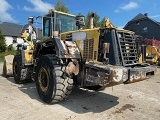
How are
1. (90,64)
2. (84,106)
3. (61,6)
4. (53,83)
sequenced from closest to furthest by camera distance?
1. (90,64)
2. (53,83)
3. (84,106)
4. (61,6)

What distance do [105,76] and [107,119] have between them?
3.00 ft

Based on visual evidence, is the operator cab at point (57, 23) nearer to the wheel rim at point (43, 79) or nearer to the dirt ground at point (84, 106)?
the wheel rim at point (43, 79)

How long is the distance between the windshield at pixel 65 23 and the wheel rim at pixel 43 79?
1.69m

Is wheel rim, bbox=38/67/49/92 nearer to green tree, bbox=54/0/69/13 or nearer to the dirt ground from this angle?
the dirt ground

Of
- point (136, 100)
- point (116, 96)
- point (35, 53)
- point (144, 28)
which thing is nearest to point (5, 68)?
point (35, 53)

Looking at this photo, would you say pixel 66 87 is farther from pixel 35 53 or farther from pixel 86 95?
pixel 35 53

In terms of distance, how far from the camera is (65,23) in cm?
727

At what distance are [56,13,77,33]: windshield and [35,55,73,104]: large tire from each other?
5.50 ft

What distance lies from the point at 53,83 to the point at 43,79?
766 millimetres

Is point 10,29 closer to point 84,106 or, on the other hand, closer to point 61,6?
point 61,6

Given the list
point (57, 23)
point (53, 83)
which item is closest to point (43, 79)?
point (53, 83)

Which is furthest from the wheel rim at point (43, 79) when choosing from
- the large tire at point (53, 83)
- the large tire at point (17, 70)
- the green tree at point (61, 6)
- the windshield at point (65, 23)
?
the green tree at point (61, 6)

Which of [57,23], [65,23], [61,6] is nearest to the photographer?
[57,23]

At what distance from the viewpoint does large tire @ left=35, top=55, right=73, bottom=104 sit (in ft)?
17.1
